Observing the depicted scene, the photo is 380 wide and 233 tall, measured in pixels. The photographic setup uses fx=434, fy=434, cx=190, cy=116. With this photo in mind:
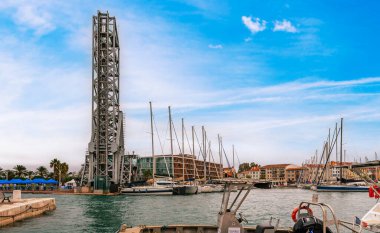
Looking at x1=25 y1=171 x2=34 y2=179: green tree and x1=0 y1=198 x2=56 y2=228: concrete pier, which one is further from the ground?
x1=0 y1=198 x2=56 y2=228: concrete pier

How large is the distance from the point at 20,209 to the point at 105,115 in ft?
212

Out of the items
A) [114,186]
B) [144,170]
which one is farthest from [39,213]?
[144,170]

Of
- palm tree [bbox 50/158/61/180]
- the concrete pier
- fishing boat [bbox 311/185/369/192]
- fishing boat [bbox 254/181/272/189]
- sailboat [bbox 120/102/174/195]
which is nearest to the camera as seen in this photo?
fishing boat [bbox 254/181/272/189]

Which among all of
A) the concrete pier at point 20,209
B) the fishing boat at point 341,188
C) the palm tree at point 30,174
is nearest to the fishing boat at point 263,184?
the concrete pier at point 20,209

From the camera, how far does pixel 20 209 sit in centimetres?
3759

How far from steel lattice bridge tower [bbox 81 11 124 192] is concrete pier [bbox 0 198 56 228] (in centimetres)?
4767

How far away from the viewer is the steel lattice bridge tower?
100562 millimetres

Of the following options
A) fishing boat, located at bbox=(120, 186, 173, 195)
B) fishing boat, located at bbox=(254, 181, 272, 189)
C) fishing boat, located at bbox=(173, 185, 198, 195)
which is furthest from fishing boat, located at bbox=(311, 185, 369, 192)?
fishing boat, located at bbox=(254, 181, 272, 189)

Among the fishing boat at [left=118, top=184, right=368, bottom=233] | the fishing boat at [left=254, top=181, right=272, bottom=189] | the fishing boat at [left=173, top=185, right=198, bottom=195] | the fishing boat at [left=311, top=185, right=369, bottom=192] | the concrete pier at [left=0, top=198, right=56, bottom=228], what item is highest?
the fishing boat at [left=254, top=181, right=272, bottom=189]

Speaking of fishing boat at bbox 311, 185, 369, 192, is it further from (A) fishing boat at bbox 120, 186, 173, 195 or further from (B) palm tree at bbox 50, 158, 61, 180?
(B) palm tree at bbox 50, 158, 61, 180

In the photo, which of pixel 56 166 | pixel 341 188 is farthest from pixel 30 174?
pixel 341 188

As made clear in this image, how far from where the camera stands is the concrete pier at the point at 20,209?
109 feet

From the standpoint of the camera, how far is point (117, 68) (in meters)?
107

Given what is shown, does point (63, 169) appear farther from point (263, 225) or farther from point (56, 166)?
point (263, 225)
